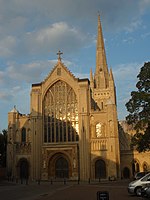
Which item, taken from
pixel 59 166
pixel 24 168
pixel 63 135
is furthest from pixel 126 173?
pixel 24 168

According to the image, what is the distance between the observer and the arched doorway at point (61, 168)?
5272cm

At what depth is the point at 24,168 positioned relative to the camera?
54.3 metres

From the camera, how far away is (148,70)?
1188 inches

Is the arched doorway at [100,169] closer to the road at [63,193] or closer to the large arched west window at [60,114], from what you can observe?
the large arched west window at [60,114]

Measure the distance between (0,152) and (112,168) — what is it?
975 inches

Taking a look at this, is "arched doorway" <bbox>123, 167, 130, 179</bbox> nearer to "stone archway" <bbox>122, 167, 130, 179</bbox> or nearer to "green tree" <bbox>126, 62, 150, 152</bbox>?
"stone archway" <bbox>122, 167, 130, 179</bbox>

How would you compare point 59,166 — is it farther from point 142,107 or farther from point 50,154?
point 142,107

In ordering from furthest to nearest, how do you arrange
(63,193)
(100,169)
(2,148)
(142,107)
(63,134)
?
(2,148)
(63,134)
(100,169)
(142,107)
(63,193)

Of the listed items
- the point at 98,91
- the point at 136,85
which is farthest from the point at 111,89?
the point at 136,85

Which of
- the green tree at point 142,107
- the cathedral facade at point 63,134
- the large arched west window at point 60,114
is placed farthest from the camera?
the large arched west window at point 60,114

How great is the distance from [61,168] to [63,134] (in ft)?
20.5

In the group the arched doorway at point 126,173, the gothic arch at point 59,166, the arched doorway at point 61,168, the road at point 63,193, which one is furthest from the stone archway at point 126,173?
the road at point 63,193

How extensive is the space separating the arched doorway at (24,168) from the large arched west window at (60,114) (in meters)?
5.79

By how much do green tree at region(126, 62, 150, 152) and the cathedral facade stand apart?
65.9 feet
